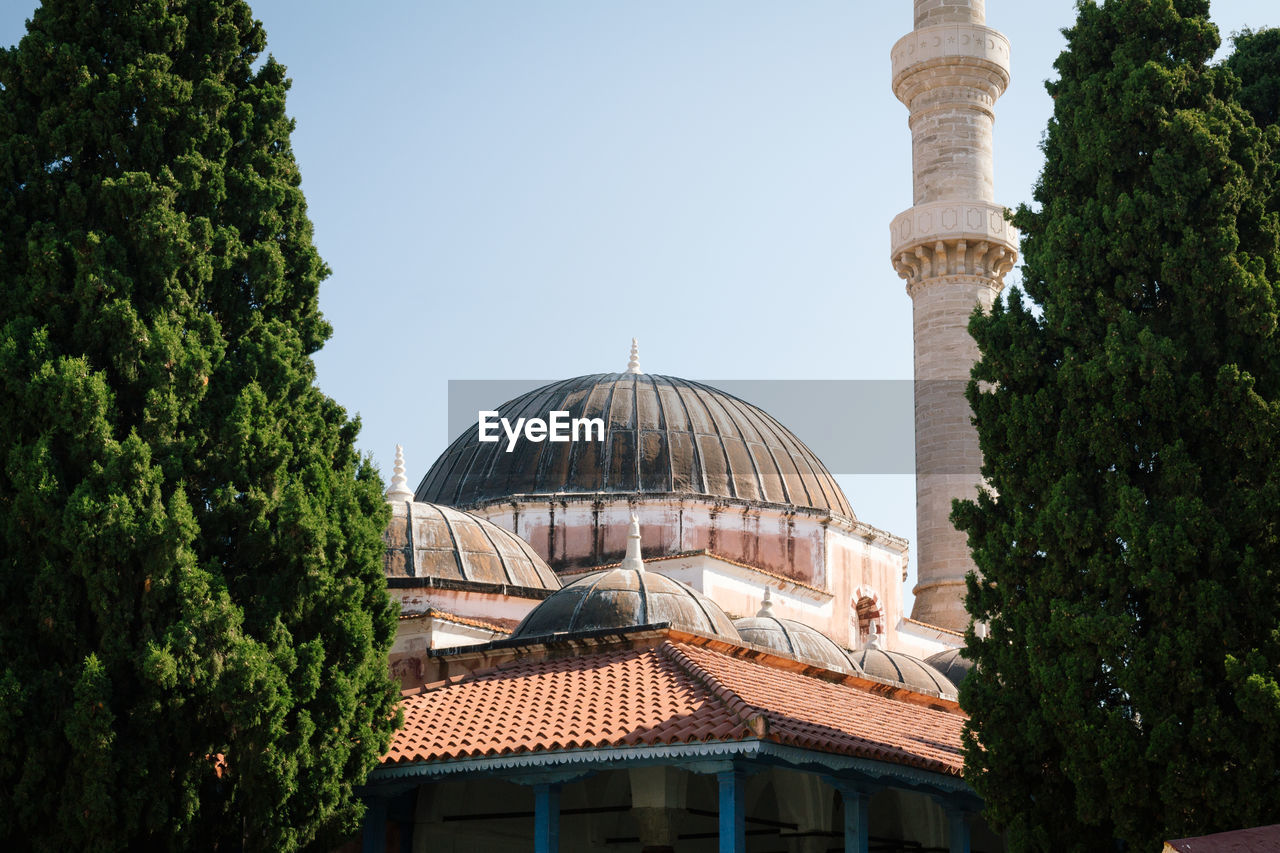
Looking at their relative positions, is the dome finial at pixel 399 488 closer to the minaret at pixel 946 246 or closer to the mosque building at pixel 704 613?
the mosque building at pixel 704 613

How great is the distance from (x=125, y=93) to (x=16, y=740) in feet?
14.7

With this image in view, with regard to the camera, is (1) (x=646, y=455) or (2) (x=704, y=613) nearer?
(2) (x=704, y=613)

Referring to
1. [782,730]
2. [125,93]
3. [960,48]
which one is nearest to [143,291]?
[125,93]

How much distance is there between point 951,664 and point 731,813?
10692mm

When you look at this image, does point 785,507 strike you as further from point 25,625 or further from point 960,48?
point 25,625

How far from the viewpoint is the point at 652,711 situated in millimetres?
11133

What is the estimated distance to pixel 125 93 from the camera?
10430 mm

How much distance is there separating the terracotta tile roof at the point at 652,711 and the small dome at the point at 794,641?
4.25ft

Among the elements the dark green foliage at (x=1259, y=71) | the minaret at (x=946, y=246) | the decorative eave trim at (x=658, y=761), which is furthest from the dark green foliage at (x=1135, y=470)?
the minaret at (x=946, y=246)

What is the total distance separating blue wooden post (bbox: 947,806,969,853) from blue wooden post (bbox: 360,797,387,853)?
466cm

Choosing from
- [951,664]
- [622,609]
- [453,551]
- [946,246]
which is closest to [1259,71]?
[622,609]

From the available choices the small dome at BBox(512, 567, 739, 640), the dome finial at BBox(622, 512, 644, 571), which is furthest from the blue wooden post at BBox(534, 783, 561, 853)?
the dome finial at BBox(622, 512, 644, 571)

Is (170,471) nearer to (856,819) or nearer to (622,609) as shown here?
(622,609)

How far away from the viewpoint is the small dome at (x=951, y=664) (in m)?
20.0
